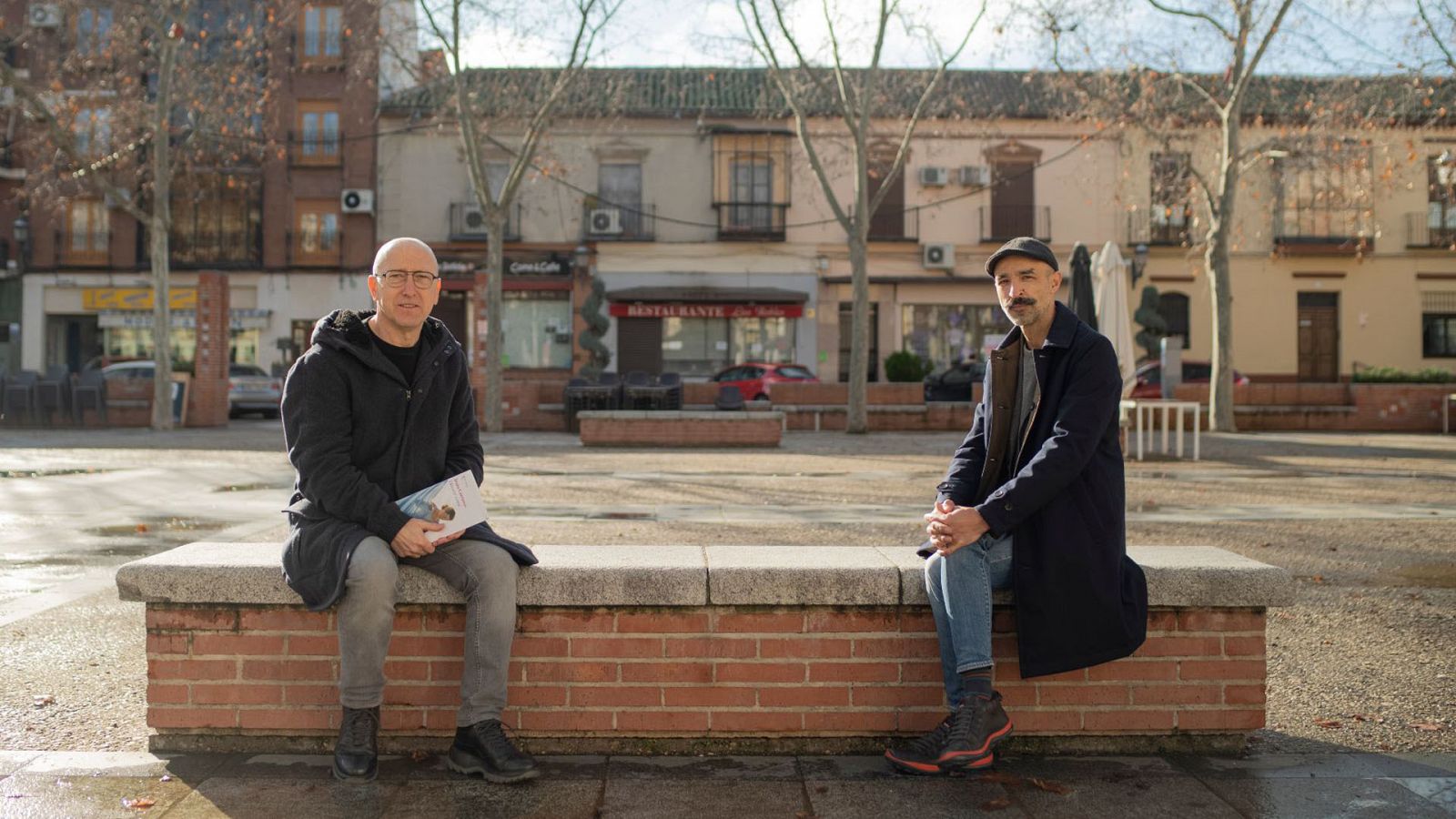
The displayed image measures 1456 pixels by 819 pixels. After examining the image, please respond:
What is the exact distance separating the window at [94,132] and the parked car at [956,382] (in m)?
18.6

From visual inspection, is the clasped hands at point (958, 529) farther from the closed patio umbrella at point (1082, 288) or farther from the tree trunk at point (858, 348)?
the tree trunk at point (858, 348)

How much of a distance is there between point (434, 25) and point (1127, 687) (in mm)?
20039

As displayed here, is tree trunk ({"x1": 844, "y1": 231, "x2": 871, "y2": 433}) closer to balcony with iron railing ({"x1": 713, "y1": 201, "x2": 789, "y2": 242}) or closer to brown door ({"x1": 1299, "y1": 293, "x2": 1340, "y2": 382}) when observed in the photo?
balcony with iron railing ({"x1": 713, "y1": 201, "x2": 789, "y2": 242})

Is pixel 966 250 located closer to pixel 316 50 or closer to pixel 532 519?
pixel 316 50

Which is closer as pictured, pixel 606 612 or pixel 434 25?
pixel 606 612

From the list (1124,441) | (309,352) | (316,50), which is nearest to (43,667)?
(309,352)

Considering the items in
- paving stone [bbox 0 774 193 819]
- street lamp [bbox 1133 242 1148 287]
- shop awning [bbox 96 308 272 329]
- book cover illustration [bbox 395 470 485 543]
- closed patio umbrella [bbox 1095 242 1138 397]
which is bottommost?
paving stone [bbox 0 774 193 819]

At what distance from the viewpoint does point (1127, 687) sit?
365cm

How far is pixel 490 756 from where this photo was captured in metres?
3.38

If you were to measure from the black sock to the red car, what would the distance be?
80.8ft

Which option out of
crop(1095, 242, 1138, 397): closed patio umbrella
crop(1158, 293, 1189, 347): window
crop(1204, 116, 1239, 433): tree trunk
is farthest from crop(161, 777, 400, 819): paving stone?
crop(1158, 293, 1189, 347): window

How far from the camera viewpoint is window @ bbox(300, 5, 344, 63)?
34.8 meters

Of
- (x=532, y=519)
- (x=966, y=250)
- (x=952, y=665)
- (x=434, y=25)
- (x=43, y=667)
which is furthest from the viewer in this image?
(x=966, y=250)

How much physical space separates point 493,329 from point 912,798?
20.1 metres
